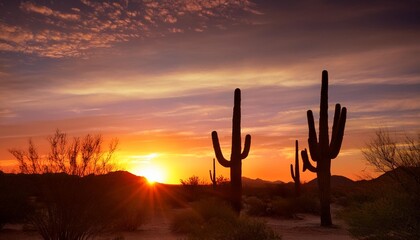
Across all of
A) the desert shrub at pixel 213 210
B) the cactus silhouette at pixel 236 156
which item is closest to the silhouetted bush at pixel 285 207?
the desert shrub at pixel 213 210

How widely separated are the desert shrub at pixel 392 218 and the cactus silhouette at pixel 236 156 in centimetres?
997

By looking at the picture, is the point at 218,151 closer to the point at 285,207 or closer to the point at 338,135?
the point at 338,135

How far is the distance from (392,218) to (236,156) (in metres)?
11.4

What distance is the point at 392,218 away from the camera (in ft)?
44.2

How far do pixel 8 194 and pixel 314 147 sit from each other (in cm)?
1547

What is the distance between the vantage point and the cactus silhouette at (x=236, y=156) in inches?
953

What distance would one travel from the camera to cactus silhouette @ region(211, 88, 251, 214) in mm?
24219

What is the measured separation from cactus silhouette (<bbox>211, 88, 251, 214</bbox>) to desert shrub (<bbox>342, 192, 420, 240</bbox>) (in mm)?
9968

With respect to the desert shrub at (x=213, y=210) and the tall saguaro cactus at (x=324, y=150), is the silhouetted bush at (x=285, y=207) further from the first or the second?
the desert shrub at (x=213, y=210)

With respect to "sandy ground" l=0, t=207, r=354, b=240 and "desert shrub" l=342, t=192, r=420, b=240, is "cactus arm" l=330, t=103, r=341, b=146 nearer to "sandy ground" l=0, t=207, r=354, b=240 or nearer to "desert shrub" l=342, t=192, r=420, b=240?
"sandy ground" l=0, t=207, r=354, b=240

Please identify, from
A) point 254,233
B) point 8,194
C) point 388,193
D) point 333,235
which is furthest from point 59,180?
point 333,235

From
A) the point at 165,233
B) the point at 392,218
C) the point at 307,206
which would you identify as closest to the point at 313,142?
the point at 165,233

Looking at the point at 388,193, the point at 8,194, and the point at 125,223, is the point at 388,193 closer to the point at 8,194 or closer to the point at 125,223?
the point at 125,223

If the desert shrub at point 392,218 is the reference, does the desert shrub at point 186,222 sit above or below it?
below
